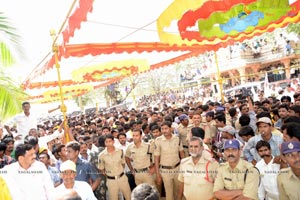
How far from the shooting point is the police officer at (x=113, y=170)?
5.21m

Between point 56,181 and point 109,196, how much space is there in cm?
112

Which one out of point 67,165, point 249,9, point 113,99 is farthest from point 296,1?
point 113,99

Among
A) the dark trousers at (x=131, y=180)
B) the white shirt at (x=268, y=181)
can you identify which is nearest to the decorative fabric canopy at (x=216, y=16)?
the white shirt at (x=268, y=181)

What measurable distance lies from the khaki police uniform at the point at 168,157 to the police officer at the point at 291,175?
2449 millimetres

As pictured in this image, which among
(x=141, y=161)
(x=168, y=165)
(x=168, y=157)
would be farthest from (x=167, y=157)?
(x=141, y=161)

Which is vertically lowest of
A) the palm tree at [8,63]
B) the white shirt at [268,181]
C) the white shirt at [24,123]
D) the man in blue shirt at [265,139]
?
the white shirt at [268,181]

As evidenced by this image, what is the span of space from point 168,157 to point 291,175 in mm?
2585

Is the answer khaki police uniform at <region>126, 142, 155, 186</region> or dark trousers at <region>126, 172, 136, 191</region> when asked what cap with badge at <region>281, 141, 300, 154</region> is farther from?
dark trousers at <region>126, 172, 136, 191</region>

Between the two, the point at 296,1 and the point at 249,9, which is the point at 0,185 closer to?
the point at 249,9

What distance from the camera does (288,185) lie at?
3080 millimetres

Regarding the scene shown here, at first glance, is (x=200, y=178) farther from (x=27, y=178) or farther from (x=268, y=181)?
(x=27, y=178)

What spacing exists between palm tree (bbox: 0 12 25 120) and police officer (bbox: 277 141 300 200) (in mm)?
3608

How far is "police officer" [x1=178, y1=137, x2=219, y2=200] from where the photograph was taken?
12.7ft

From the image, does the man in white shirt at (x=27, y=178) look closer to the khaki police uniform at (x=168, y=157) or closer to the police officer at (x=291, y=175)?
the khaki police uniform at (x=168, y=157)
